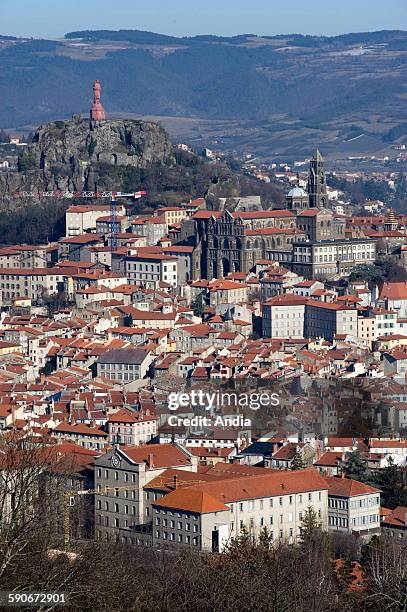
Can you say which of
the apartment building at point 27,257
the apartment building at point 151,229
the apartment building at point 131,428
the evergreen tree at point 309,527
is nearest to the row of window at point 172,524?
the evergreen tree at point 309,527

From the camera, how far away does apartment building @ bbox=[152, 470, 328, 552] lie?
21438 millimetres

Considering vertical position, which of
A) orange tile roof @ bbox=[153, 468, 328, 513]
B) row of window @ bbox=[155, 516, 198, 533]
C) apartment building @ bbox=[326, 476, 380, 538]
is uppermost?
orange tile roof @ bbox=[153, 468, 328, 513]

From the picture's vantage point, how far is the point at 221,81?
513 ft

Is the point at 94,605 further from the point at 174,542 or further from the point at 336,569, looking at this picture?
the point at 174,542

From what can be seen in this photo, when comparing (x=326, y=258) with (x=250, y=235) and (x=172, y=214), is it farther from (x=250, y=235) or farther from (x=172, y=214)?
(x=172, y=214)

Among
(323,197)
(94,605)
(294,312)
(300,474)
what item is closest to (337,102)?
(323,197)

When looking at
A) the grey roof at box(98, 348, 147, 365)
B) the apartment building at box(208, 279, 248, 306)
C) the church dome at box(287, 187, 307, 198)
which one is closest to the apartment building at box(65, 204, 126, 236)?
the church dome at box(287, 187, 307, 198)

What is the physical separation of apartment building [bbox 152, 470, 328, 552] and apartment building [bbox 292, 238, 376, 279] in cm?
2019

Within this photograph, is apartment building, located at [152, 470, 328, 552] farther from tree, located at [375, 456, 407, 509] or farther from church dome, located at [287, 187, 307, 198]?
church dome, located at [287, 187, 307, 198]

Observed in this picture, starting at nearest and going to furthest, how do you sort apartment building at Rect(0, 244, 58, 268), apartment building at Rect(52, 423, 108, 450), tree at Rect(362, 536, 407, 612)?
tree at Rect(362, 536, 407, 612) < apartment building at Rect(52, 423, 108, 450) < apartment building at Rect(0, 244, 58, 268)

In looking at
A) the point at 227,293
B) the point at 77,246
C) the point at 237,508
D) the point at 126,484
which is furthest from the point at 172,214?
the point at 237,508

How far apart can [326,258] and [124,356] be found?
1042 cm

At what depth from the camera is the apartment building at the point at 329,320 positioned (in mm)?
37281

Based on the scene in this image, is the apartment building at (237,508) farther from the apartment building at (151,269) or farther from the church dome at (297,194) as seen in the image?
the church dome at (297,194)
